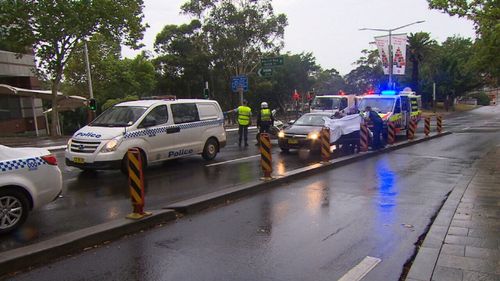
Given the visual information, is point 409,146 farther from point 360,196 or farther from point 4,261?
point 4,261

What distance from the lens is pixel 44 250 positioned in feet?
16.7

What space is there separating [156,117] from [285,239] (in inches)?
252

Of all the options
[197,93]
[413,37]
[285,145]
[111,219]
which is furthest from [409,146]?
[413,37]

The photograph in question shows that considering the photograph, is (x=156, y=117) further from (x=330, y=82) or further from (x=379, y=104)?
(x=330, y=82)

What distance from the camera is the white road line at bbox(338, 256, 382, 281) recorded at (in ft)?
15.0

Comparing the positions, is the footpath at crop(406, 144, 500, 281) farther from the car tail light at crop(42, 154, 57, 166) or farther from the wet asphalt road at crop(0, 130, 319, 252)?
the car tail light at crop(42, 154, 57, 166)

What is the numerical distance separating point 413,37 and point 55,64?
2016 inches

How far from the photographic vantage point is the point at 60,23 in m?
24.0

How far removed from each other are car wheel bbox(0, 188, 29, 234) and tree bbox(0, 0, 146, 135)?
65.2 feet

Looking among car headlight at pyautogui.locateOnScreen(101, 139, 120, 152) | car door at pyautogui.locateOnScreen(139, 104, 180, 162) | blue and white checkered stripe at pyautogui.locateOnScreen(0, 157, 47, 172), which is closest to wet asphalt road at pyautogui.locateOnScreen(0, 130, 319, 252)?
car door at pyautogui.locateOnScreen(139, 104, 180, 162)

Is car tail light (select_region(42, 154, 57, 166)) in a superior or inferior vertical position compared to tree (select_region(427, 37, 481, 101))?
inferior

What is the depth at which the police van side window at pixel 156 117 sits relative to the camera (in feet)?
36.0

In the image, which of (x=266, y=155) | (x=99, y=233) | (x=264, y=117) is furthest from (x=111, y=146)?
(x=264, y=117)

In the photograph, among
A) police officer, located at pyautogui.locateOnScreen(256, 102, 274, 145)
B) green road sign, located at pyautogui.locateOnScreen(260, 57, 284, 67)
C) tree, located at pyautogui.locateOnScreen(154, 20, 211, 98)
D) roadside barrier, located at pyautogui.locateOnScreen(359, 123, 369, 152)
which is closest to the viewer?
roadside barrier, located at pyautogui.locateOnScreen(359, 123, 369, 152)
